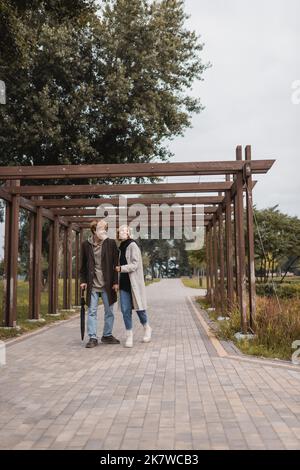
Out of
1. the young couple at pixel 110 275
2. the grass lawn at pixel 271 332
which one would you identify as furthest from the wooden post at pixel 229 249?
the young couple at pixel 110 275

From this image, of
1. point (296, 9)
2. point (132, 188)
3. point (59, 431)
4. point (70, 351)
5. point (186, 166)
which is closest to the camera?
point (59, 431)

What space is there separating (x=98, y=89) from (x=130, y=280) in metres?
10.3

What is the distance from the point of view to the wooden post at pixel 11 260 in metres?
9.84

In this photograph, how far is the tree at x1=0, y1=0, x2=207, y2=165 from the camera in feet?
51.3

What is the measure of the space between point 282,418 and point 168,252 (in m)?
81.4

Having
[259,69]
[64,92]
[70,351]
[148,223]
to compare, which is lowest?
[70,351]

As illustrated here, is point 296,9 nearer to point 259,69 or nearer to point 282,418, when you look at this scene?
point 259,69

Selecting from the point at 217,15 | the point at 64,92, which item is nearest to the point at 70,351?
the point at 217,15

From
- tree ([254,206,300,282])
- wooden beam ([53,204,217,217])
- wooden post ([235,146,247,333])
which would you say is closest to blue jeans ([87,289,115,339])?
wooden post ([235,146,247,333])

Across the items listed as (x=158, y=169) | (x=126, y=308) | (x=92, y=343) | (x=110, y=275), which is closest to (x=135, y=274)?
(x=110, y=275)

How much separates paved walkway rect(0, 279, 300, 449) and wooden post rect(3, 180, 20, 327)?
258cm

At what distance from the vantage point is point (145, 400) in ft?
14.6

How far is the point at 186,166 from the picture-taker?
814 centimetres

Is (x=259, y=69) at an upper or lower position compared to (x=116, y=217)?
upper
